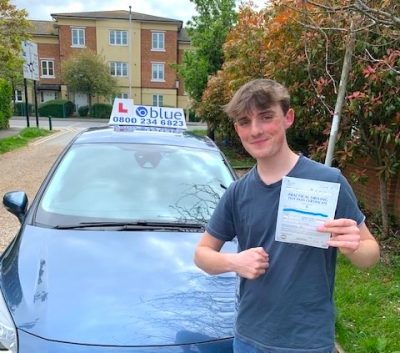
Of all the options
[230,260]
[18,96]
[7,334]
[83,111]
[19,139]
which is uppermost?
[230,260]

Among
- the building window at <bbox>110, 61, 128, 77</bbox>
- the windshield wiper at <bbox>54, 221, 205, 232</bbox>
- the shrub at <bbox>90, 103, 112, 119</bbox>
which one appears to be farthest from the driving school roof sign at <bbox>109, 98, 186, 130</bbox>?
the building window at <bbox>110, 61, 128, 77</bbox>

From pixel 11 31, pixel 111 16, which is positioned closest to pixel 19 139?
pixel 11 31

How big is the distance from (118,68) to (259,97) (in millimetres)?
45465

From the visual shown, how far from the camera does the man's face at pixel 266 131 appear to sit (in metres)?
1.54

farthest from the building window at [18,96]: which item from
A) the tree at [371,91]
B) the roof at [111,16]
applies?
the tree at [371,91]

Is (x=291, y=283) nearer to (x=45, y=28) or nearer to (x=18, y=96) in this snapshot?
(x=45, y=28)

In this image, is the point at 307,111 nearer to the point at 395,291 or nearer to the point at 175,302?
the point at 395,291

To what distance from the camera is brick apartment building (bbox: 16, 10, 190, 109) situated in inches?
1711

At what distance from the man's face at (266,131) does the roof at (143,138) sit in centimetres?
221

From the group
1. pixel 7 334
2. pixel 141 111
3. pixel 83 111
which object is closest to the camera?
pixel 7 334

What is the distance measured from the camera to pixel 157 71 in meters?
45.0

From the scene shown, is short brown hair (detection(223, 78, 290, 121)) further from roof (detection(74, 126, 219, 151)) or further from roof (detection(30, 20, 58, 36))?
roof (detection(30, 20, 58, 36))

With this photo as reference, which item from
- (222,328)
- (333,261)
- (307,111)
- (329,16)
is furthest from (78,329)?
(307,111)

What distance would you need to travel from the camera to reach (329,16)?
15.9ft
